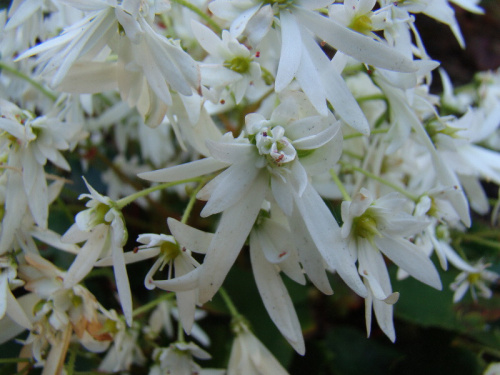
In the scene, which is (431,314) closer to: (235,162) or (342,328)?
(342,328)

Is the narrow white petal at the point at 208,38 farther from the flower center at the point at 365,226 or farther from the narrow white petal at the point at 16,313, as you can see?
the narrow white petal at the point at 16,313

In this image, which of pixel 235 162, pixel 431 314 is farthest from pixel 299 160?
pixel 431 314

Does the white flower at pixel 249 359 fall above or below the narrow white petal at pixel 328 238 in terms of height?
below

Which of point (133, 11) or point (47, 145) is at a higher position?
point (133, 11)

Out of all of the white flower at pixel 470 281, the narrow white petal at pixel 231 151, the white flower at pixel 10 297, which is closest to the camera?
the narrow white petal at pixel 231 151

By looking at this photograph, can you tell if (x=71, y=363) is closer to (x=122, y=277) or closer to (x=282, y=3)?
(x=122, y=277)

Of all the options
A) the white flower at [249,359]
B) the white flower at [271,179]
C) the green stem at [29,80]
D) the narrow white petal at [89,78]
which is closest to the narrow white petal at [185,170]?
the white flower at [271,179]

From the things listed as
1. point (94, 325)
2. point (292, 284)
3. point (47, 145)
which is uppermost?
point (47, 145)

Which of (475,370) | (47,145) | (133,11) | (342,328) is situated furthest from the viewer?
(342,328)
